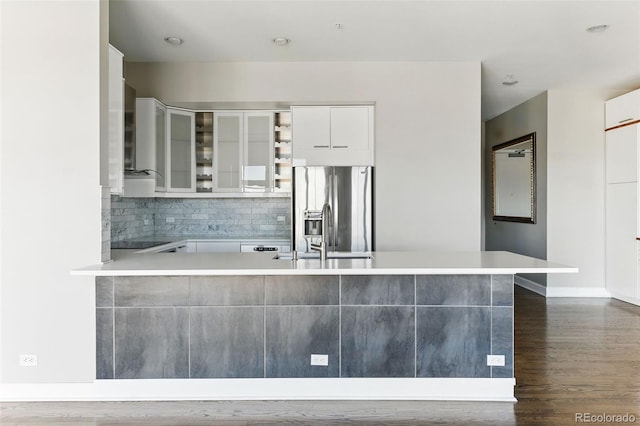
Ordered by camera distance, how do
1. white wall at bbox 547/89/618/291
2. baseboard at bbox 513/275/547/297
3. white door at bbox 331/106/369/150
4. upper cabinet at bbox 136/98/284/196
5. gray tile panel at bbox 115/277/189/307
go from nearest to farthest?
gray tile panel at bbox 115/277/189/307 < white door at bbox 331/106/369/150 < upper cabinet at bbox 136/98/284/196 < white wall at bbox 547/89/618/291 < baseboard at bbox 513/275/547/297

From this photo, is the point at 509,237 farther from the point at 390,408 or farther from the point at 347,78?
the point at 390,408

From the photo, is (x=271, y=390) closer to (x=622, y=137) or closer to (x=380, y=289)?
(x=380, y=289)

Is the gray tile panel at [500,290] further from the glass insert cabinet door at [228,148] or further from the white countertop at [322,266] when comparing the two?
the glass insert cabinet door at [228,148]

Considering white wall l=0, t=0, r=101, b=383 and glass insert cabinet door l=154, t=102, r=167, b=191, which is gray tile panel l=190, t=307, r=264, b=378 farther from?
glass insert cabinet door l=154, t=102, r=167, b=191

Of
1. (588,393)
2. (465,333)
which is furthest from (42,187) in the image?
(588,393)

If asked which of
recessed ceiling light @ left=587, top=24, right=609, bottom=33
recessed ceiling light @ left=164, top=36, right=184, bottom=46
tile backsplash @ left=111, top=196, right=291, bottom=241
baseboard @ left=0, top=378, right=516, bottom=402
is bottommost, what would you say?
baseboard @ left=0, top=378, right=516, bottom=402

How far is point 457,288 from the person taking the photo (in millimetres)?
2686

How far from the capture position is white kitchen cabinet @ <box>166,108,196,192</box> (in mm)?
4578

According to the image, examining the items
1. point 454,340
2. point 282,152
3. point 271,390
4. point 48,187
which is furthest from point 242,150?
point 454,340

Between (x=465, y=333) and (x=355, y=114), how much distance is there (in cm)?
263

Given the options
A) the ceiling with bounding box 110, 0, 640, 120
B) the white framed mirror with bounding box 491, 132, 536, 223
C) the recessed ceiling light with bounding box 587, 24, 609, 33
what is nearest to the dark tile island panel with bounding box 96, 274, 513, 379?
the ceiling with bounding box 110, 0, 640, 120

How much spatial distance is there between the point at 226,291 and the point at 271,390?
69 cm

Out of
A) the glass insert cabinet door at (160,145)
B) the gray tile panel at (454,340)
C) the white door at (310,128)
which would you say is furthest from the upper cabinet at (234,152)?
the gray tile panel at (454,340)

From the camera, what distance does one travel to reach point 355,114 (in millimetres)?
4508
